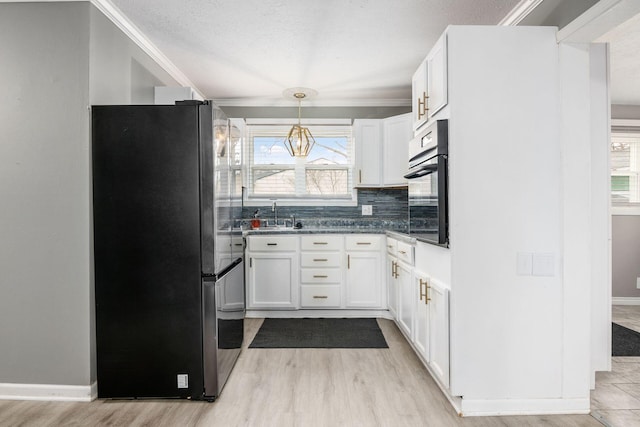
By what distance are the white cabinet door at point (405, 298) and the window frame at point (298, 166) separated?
152 cm

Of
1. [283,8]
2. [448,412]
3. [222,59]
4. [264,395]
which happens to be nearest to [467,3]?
[283,8]

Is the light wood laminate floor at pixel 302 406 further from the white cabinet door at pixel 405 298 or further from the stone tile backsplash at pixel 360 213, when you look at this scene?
the stone tile backsplash at pixel 360 213

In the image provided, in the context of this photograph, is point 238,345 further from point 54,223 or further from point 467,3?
point 467,3

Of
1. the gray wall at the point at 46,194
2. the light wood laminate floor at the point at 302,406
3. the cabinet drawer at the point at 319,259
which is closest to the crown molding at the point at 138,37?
the gray wall at the point at 46,194

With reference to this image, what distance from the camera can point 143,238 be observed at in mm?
2221

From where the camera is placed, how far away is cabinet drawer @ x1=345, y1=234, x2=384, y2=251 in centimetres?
391

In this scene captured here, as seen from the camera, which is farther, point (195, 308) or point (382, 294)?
point (382, 294)

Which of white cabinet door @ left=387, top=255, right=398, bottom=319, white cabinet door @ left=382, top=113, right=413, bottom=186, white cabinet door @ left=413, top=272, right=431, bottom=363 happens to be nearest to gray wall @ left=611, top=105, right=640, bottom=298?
white cabinet door @ left=382, top=113, right=413, bottom=186

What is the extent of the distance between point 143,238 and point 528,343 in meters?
2.35

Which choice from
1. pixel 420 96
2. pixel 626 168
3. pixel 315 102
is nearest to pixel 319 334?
pixel 420 96

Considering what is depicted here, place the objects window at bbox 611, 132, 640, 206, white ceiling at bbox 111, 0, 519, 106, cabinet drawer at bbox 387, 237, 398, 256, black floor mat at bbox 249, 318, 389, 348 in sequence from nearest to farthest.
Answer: white ceiling at bbox 111, 0, 519, 106, black floor mat at bbox 249, 318, 389, 348, cabinet drawer at bbox 387, 237, 398, 256, window at bbox 611, 132, 640, 206

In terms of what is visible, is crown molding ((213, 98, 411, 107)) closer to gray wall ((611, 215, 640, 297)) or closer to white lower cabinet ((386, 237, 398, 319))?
white lower cabinet ((386, 237, 398, 319))

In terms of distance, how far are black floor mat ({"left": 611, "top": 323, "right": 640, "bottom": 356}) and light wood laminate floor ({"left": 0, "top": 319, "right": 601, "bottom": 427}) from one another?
4.67 ft

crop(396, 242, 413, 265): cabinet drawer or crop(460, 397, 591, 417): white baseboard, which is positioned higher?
crop(396, 242, 413, 265): cabinet drawer
